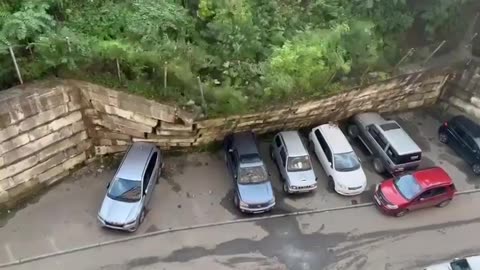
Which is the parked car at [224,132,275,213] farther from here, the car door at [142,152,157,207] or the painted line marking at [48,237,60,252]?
the painted line marking at [48,237,60,252]

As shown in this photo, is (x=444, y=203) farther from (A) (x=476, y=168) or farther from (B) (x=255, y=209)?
(B) (x=255, y=209)

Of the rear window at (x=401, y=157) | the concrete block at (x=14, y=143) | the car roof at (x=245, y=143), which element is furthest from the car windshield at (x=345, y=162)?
the concrete block at (x=14, y=143)

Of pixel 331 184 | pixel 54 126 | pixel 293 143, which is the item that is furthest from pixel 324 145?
pixel 54 126

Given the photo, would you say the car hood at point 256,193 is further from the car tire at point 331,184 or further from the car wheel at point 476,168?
the car wheel at point 476,168


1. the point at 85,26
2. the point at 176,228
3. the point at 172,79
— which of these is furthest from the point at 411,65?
the point at 85,26

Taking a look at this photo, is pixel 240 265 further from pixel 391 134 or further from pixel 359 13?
pixel 359 13
